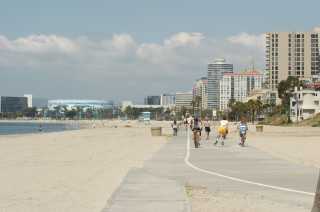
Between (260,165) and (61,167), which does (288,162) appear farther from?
(61,167)

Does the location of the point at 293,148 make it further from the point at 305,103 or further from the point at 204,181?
the point at 305,103

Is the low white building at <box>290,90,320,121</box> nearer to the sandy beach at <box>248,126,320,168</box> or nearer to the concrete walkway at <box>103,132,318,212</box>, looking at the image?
the sandy beach at <box>248,126,320,168</box>

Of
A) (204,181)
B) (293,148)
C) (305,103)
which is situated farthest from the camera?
(305,103)

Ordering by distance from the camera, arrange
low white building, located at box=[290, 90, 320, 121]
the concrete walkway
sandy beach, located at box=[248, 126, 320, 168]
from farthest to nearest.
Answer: low white building, located at box=[290, 90, 320, 121] < sandy beach, located at box=[248, 126, 320, 168] < the concrete walkway

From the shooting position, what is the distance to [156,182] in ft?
43.8

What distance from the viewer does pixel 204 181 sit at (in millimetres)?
14453

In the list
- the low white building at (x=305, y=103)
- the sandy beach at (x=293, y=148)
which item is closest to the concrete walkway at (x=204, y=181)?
Result: the sandy beach at (x=293, y=148)

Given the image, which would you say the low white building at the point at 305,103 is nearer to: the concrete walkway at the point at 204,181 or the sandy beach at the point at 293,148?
the sandy beach at the point at 293,148

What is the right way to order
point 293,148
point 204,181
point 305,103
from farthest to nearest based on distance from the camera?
1. point 305,103
2. point 293,148
3. point 204,181

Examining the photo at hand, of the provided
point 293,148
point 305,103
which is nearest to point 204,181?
point 293,148

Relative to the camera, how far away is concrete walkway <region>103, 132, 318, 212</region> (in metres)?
10.2

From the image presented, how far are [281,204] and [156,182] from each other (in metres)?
3.44

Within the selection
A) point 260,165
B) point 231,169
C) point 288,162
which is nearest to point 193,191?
point 231,169

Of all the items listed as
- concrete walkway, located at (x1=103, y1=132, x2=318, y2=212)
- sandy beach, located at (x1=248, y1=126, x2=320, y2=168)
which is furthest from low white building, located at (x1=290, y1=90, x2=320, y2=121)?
concrete walkway, located at (x1=103, y1=132, x2=318, y2=212)
